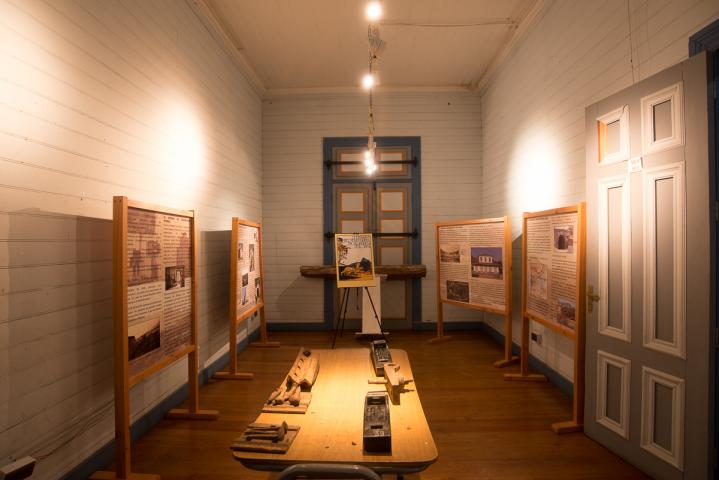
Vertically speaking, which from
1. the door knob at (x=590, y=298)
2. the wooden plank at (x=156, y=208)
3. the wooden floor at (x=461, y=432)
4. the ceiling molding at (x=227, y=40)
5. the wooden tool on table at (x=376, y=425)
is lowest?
the wooden floor at (x=461, y=432)

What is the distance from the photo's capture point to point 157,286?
268 cm

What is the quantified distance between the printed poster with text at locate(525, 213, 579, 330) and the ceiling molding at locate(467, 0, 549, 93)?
7.24 feet

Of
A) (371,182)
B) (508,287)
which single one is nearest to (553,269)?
(508,287)

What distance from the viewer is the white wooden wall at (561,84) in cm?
255

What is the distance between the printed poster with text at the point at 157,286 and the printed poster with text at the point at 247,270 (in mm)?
1056

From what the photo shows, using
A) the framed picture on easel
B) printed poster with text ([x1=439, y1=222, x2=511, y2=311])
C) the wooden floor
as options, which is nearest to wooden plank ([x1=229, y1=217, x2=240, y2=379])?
the wooden floor

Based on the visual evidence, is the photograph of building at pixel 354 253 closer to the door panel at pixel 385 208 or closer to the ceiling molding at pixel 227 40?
the ceiling molding at pixel 227 40

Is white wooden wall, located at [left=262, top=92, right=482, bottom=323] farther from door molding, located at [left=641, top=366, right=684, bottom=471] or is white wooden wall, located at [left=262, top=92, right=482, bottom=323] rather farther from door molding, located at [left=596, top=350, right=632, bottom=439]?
door molding, located at [left=641, top=366, right=684, bottom=471]

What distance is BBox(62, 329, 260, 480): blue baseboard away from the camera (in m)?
2.33

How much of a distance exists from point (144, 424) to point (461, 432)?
245 centimetres

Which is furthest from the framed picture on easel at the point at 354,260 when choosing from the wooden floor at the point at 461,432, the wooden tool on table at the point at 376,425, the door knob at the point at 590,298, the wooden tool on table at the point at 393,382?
the wooden tool on table at the point at 376,425

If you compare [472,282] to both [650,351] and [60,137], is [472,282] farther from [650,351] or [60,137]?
[60,137]

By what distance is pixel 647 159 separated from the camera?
2369mm

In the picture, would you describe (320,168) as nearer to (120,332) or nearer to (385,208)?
(385,208)
